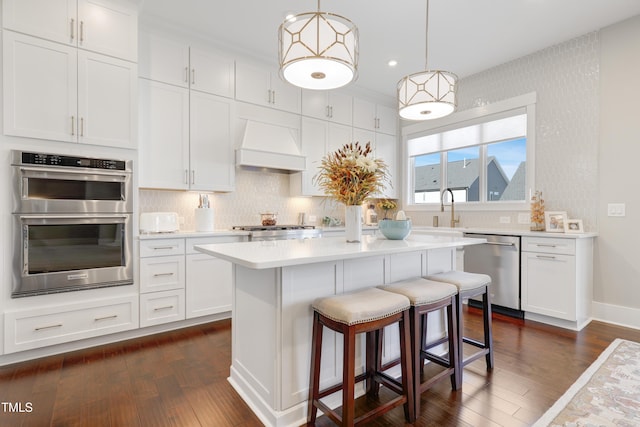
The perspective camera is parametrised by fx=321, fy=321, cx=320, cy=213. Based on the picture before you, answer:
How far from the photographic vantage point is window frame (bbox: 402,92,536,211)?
395cm

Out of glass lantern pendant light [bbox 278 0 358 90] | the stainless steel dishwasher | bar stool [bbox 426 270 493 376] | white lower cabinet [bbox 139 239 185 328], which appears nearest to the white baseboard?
the stainless steel dishwasher

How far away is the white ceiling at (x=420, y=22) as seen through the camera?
304 centimetres

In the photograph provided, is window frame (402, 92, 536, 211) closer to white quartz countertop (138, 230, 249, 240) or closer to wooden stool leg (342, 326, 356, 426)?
white quartz countertop (138, 230, 249, 240)

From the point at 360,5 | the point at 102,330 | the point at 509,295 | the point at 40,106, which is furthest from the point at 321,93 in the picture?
the point at 102,330

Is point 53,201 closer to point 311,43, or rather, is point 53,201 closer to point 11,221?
point 11,221

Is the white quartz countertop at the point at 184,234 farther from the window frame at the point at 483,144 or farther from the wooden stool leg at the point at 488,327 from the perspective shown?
the window frame at the point at 483,144

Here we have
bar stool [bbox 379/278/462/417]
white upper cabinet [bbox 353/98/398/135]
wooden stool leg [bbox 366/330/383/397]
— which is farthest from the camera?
white upper cabinet [bbox 353/98/398/135]

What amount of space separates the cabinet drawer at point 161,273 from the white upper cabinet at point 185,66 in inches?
73.6

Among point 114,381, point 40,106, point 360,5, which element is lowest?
point 114,381

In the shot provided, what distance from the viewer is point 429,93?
2.45 m

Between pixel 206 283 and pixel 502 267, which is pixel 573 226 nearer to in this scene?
pixel 502 267

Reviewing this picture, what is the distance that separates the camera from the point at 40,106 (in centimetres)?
253

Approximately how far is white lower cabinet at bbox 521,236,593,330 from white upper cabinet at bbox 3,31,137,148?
4139 mm

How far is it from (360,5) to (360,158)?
1.84 m
